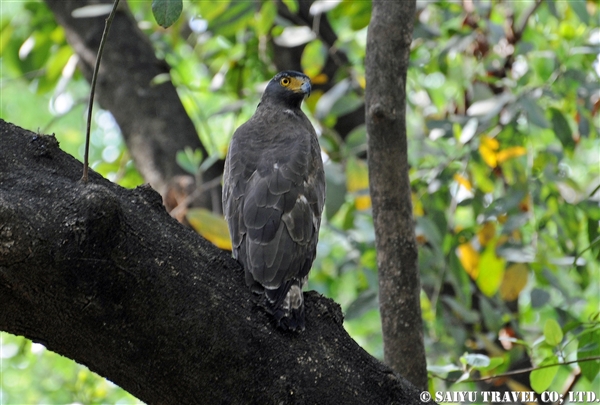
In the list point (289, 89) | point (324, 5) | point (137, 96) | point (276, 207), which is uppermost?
point (324, 5)

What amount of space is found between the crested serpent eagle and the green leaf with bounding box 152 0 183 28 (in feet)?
2.75

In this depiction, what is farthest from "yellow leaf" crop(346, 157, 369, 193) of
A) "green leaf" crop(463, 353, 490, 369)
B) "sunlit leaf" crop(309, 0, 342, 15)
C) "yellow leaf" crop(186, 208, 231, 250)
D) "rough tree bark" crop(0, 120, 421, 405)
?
"rough tree bark" crop(0, 120, 421, 405)

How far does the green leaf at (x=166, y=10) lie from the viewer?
201 centimetres

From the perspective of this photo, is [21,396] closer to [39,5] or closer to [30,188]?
[39,5]

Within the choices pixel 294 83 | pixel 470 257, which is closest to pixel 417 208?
pixel 470 257

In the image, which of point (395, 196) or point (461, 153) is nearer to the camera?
point (395, 196)

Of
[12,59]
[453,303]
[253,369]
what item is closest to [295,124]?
[453,303]

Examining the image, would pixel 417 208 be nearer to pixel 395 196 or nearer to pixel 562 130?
pixel 562 130

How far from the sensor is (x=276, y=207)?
2.99m

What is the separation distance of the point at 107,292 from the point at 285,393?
561 millimetres

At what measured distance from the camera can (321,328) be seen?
2234mm

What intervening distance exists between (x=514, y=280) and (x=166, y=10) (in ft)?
8.90

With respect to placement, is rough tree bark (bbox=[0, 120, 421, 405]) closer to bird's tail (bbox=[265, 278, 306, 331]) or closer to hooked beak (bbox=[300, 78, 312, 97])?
bird's tail (bbox=[265, 278, 306, 331])

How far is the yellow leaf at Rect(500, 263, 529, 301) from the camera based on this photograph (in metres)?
3.99
